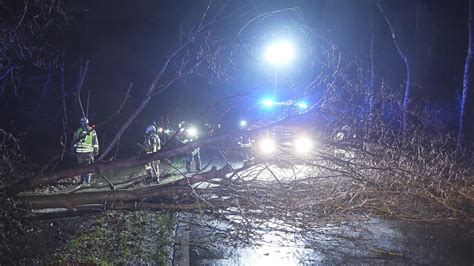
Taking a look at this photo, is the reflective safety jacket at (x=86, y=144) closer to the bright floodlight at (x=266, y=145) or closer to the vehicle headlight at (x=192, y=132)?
the vehicle headlight at (x=192, y=132)

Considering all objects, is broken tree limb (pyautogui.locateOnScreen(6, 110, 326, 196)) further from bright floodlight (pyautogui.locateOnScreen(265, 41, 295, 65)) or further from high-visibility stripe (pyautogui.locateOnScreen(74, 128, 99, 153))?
bright floodlight (pyautogui.locateOnScreen(265, 41, 295, 65))

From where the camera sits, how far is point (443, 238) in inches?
251

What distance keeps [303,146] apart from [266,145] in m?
0.62

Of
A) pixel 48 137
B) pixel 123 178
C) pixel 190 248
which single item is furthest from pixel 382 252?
pixel 48 137

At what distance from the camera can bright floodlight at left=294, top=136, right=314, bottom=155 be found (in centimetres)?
546

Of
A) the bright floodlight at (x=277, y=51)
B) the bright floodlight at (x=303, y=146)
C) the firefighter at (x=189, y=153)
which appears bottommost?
the firefighter at (x=189, y=153)

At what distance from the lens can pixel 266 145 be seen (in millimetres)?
5230

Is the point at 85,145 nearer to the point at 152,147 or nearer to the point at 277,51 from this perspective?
the point at 152,147

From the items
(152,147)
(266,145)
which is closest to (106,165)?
(266,145)

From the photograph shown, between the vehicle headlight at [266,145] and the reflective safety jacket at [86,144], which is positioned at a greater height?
the vehicle headlight at [266,145]

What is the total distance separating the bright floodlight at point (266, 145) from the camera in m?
5.14

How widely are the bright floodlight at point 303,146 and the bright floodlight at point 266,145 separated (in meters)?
0.37

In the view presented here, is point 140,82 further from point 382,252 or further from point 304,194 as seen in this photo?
point 382,252

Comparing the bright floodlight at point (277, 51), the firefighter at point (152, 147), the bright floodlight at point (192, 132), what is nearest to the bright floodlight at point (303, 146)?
the firefighter at point (152, 147)
